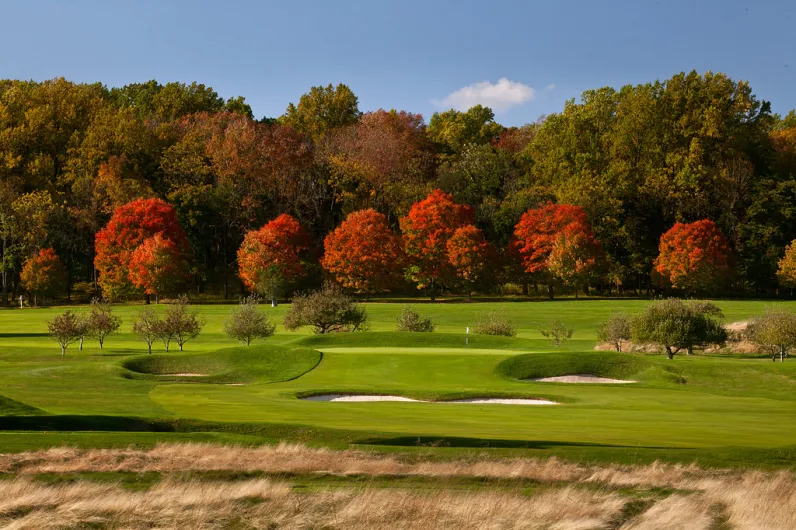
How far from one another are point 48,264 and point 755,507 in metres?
82.5

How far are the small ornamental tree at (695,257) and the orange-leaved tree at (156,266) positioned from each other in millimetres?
44229

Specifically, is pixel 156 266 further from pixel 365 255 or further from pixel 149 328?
pixel 149 328

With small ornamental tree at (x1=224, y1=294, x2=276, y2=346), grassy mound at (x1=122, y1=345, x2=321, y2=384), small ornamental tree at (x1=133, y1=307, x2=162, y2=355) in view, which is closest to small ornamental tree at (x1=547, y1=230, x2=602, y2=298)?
small ornamental tree at (x1=224, y1=294, x2=276, y2=346)

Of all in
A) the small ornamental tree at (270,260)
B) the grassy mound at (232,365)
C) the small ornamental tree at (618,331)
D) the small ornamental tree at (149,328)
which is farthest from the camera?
the small ornamental tree at (270,260)

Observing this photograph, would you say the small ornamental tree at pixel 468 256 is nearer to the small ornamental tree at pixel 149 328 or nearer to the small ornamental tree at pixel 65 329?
the small ornamental tree at pixel 149 328

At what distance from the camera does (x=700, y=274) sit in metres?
80.9

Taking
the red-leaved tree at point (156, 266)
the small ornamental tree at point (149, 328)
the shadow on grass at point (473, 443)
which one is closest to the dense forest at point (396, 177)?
the red-leaved tree at point (156, 266)

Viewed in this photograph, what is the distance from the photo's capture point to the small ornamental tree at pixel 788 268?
7894 cm

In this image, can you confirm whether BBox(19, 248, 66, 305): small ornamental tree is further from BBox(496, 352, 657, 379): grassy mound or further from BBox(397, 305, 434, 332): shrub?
BBox(496, 352, 657, 379): grassy mound

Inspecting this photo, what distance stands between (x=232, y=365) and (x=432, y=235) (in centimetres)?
5004

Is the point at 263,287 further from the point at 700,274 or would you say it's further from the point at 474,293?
the point at 700,274

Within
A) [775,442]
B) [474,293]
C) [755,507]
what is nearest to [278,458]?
[755,507]

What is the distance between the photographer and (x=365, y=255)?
8200cm

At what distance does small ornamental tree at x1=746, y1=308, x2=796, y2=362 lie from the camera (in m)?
38.9
